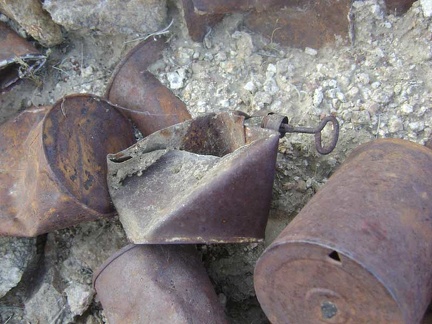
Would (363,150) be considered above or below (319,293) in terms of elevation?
above

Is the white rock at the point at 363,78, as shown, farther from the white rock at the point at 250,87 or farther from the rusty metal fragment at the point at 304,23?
the white rock at the point at 250,87

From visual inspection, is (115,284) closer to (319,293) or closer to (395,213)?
(319,293)

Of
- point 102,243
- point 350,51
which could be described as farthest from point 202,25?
point 102,243

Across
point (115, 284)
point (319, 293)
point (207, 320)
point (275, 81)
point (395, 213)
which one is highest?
point (275, 81)

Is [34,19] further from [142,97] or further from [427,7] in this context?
[427,7]

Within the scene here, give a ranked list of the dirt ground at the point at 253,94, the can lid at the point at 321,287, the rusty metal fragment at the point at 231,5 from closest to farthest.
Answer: the can lid at the point at 321,287, the dirt ground at the point at 253,94, the rusty metal fragment at the point at 231,5

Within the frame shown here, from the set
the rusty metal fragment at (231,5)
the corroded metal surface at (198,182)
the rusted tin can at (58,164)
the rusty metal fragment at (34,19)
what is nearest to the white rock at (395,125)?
the corroded metal surface at (198,182)
